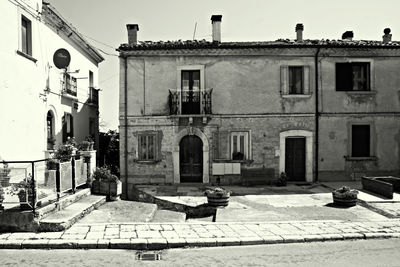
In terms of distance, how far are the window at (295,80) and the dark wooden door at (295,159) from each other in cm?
237

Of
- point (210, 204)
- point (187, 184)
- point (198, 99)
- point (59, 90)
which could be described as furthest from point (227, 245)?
point (59, 90)

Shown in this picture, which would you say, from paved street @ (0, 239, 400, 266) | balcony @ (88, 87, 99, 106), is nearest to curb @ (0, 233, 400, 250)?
paved street @ (0, 239, 400, 266)

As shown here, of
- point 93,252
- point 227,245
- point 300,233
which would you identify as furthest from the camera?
point 300,233

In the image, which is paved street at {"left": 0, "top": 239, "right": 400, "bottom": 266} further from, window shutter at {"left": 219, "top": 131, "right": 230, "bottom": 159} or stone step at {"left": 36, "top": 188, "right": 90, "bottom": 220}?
window shutter at {"left": 219, "top": 131, "right": 230, "bottom": 159}

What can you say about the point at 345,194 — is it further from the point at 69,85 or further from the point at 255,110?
the point at 69,85

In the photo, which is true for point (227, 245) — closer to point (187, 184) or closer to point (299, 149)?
point (187, 184)

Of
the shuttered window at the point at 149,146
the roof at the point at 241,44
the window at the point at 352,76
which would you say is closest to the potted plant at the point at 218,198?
the shuttered window at the point at 149,146

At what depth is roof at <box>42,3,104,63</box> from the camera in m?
14.7

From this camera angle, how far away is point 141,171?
51.9 feet

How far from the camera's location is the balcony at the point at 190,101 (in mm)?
15688

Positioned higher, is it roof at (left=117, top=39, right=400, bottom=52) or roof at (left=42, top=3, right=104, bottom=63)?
roof at (left=42, top=3, right=104, bottom=63)

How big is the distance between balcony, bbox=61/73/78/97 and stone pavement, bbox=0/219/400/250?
34.5 feet

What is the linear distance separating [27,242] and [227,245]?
170 inches

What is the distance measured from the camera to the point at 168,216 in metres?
10.5
